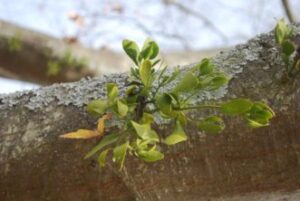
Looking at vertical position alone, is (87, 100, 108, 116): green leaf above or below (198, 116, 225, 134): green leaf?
above

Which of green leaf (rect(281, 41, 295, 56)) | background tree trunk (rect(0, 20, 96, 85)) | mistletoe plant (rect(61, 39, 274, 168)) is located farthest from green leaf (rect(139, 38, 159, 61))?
background tree trunk (rect(0, 20, 96, 85))

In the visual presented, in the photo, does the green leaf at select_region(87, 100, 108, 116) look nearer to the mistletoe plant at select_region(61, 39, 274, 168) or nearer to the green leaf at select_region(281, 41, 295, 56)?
the mistletoe plant at select_region(61, 39, 274, 168)

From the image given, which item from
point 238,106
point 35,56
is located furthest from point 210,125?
point 35,56

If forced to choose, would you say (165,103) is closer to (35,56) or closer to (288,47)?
(288,47)

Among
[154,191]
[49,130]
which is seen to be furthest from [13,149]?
[154,191]

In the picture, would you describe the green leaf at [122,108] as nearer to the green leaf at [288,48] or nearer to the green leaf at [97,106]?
the green leaf at [97,106]

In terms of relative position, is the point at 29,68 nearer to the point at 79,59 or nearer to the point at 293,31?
the point at 79,59
